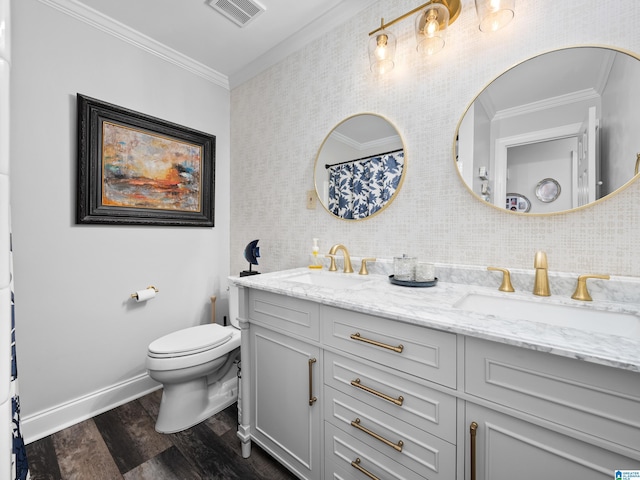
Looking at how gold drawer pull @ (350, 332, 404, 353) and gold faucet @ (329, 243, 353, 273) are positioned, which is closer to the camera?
gold drawer pull @ (350, 332, 404, 353)

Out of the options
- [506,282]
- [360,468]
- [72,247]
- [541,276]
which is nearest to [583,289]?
[541,276]

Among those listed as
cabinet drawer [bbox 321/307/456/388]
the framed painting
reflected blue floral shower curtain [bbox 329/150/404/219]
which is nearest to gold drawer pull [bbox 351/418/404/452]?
cabinet drawer [bbox 321/307/456/388]

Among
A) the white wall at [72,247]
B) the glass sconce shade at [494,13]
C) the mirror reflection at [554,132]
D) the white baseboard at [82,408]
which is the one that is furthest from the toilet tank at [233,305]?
the glass sconce shade at [494,13]

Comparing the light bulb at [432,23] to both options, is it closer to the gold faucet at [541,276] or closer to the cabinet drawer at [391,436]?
the gold faucet at [541,276]

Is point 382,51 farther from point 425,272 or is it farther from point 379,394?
point 379,394

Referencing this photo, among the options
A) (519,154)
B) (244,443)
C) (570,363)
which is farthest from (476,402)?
(244,443)

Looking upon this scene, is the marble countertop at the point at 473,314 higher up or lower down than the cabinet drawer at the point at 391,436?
higher up

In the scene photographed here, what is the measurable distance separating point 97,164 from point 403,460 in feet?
7.34

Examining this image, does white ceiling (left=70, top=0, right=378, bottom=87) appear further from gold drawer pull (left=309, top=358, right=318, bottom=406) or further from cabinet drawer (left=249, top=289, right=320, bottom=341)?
gold drawer pull (left=309, top=358, right=318, bottom=406)

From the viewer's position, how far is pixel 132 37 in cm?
193

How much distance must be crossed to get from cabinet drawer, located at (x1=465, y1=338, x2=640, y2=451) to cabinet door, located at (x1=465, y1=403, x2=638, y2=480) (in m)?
0.05

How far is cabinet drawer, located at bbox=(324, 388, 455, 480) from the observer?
2.75 ft

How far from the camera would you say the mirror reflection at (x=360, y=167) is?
157 centimetres

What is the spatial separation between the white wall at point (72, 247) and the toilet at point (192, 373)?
451mm
